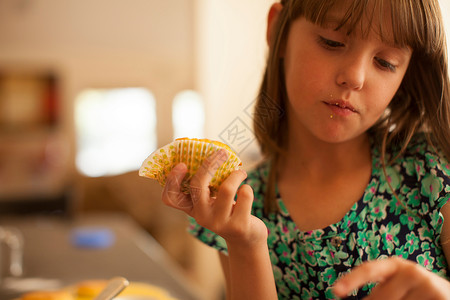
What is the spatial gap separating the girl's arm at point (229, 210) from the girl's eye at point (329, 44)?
7.3 inches

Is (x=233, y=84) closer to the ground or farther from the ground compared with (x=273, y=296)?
farther from the ground

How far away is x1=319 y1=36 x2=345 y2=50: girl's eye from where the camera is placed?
564 mm

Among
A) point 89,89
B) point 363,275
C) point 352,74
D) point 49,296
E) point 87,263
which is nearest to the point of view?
point 363,275

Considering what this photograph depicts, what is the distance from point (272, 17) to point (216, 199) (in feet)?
0.93

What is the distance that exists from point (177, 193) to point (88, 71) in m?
4.28

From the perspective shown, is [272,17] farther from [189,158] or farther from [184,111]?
[184,111]

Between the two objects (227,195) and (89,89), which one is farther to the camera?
(89,89)

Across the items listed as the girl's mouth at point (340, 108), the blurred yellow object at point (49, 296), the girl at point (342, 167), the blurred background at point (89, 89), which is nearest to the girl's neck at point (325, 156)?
the girl at point (342, 167)

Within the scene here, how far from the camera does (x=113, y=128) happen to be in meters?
4.47

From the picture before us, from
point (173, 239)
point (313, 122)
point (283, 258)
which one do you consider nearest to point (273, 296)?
point (283, 258)

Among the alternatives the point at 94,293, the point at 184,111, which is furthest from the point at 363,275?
the point at 184,111

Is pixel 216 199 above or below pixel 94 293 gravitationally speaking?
above

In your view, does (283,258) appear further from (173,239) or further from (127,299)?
(173,239)

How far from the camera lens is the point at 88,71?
4.55 meters
